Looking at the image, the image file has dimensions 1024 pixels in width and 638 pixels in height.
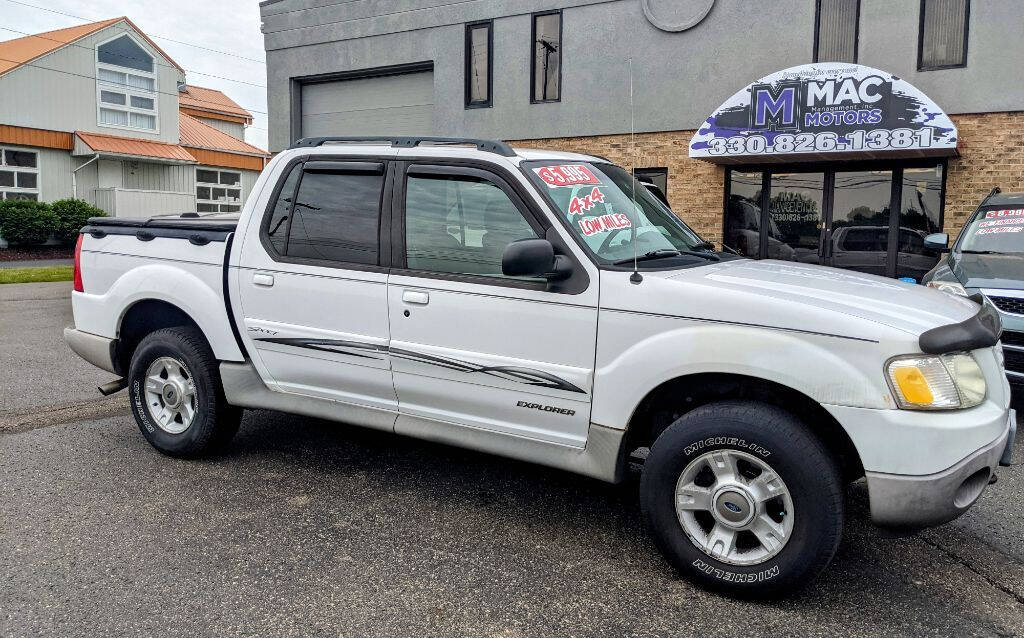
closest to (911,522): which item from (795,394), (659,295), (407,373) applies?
(795,394)

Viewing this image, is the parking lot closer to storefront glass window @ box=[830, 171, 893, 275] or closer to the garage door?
storefront glass window @ box=[830, 171, 893, 275]

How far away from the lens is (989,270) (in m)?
6.64

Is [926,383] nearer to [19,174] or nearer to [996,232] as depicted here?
[996,232]

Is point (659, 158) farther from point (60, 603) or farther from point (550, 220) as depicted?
point (60, 603)

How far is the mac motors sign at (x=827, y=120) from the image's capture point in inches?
435

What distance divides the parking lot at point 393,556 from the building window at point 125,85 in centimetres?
3105

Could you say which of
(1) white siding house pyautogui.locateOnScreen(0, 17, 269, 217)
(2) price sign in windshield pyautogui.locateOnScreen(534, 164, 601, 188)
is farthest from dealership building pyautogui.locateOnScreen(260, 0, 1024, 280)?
(1) white siding house pyautogui.locateOnScreen(0, 17, 269, 217)

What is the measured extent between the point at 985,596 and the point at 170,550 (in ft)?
11.7

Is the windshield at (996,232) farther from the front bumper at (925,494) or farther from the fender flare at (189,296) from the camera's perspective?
the fender flare at (189,296)

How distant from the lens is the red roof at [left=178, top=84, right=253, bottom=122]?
44.4 m

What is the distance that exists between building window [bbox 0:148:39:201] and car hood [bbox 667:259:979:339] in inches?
1200

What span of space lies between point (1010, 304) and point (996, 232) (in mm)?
1778

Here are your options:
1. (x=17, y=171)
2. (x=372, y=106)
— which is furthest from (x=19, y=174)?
(x=372, y=106)

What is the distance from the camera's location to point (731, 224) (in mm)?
14516
